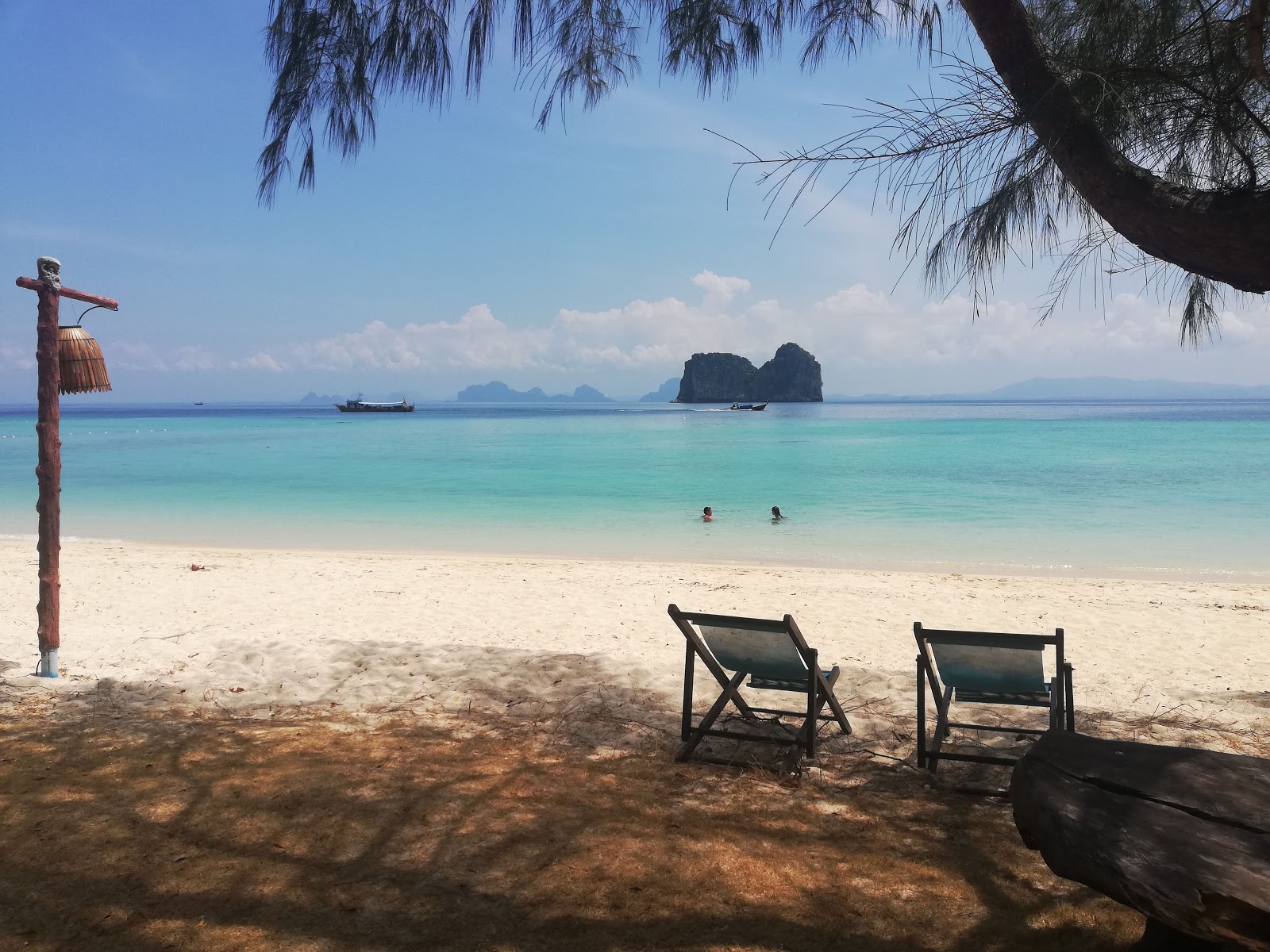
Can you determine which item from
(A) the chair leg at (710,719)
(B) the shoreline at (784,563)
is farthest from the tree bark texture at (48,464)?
(B) the shoreline at (784,563)

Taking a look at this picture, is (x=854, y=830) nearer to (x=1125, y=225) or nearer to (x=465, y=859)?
(x=465, y=859)

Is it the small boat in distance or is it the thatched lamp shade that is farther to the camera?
the small boat in distance

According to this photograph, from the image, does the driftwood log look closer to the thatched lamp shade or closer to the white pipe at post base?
the thatched lamp shade

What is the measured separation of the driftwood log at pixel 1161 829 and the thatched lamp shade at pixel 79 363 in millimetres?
4991

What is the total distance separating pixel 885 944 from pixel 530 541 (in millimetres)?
12186

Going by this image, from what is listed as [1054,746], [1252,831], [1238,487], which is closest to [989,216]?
[1054,746]

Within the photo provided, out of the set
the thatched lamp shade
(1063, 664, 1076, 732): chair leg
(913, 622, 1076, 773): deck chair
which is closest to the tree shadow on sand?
(913, 622, 1076, 773): deck chair

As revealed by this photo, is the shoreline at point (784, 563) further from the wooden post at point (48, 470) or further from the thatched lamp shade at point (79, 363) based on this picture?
the thatched lamp shade at point (79, 363)

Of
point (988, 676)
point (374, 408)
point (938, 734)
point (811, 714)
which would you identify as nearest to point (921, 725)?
point (938, 734)

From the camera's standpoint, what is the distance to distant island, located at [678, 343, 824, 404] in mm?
138625

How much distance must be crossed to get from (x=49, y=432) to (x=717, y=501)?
51.0 feet

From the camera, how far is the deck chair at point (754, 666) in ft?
11.8

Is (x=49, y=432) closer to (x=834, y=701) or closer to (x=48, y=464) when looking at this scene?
(x=48, y=464)

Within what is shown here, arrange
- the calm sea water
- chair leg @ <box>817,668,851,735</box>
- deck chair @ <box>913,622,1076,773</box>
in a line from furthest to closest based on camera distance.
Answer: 1. the calm sea water
2. chair leg @ <box>817,668,851,735</box>
3. deck chair @ <box>913,622,1076,773</box>
